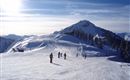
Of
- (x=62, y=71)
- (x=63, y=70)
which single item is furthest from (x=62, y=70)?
(x=62, y=71)

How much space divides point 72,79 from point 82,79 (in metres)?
1.07

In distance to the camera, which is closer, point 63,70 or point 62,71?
point 62,71

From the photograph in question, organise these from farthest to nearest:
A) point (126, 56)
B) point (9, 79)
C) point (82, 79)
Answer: point (126, 56) < point (82, 79) < point (9, 79)

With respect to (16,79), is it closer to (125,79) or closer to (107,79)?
(107,79)

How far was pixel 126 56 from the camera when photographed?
127 m

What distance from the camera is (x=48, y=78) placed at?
88.2 ft

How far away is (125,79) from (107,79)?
2139 millimetres

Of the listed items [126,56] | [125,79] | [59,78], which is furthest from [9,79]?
[126,56]

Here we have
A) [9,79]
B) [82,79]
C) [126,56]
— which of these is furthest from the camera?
[126,56]

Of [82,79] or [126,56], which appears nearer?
[82,79]

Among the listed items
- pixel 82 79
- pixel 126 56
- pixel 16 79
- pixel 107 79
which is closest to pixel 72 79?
pixel 82 79

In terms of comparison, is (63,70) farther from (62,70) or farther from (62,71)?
(62,71)

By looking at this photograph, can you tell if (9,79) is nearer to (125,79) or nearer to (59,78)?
(59,78)

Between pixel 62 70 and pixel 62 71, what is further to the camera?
pixel 62 70
